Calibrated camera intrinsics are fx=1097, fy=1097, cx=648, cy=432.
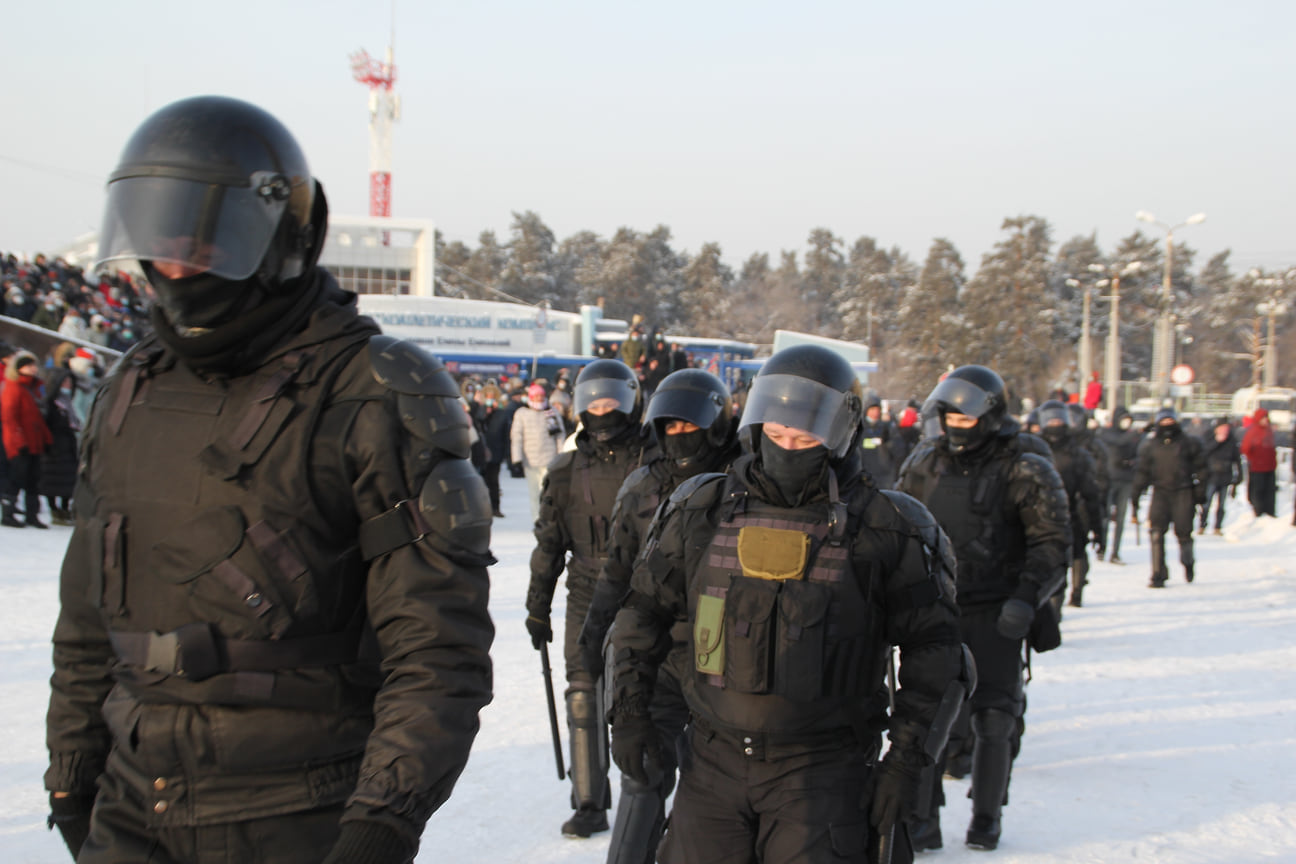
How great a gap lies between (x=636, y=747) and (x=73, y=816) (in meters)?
1.58

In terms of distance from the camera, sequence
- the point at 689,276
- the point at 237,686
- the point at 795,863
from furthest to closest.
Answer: the point at 689,276 < the point at 795,863 < the point at 237,686

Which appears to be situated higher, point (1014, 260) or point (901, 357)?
point (1014, 260)

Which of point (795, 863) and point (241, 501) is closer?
point (241, 501)

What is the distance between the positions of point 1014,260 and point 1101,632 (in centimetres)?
5350

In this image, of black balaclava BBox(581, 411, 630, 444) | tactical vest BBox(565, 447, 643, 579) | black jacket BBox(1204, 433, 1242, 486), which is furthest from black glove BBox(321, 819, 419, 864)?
black jacket BBox(1204, 433, 1242, 486)

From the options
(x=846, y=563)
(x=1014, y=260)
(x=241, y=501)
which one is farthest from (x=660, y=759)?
(x=1014, y=260)

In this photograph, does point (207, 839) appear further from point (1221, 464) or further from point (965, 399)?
point (1221, 464)

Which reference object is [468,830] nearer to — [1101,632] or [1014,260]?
[1101,632]

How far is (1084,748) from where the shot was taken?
6648 mm

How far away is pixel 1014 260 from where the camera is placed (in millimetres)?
59969

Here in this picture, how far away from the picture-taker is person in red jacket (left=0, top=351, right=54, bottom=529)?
1127 centimetres

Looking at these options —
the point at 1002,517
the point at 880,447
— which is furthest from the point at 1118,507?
the point at 1002,517

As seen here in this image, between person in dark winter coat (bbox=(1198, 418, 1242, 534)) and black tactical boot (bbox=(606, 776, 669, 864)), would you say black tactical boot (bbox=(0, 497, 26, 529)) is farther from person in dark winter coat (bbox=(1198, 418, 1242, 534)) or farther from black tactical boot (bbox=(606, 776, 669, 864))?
person in dark winter coat (bbox=(1198, 418, 1242, 534))

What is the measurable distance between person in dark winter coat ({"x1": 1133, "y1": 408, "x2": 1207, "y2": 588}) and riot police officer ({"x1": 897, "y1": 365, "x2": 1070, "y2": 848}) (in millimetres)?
8104
